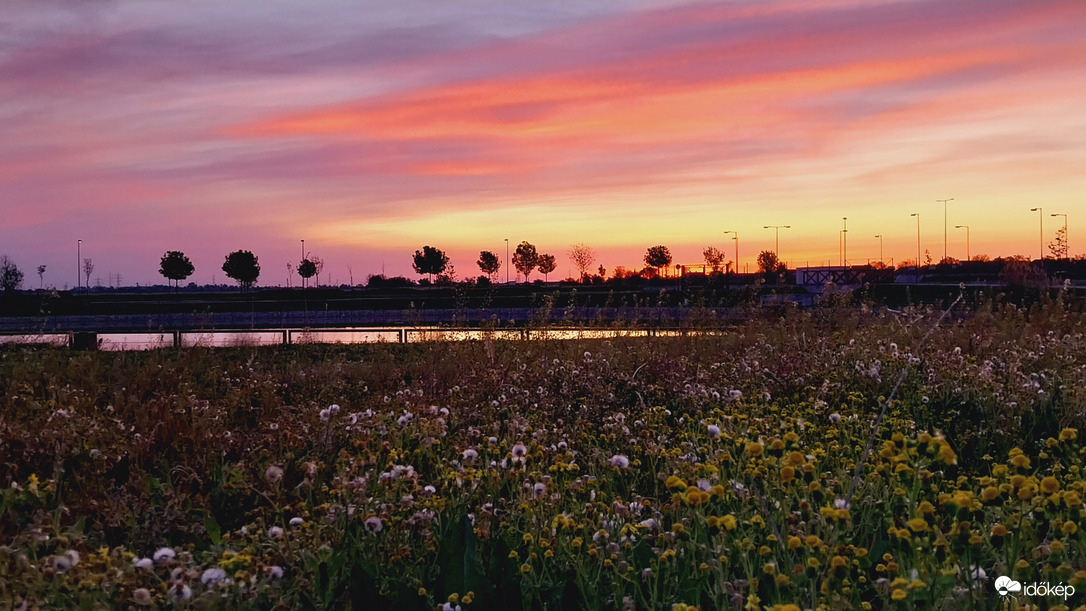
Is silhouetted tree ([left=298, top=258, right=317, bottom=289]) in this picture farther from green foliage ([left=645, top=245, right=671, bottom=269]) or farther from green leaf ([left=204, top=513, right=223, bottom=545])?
green leaf ([left=204, top=513, right=223, bottom=545])

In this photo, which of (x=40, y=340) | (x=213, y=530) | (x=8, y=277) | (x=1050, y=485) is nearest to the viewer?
(x=1050, y=485)

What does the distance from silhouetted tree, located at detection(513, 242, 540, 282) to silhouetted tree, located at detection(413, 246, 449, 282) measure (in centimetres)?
1041

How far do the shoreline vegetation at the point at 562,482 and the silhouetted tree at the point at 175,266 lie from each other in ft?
345

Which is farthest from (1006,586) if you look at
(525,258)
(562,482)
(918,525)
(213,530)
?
(525,258)

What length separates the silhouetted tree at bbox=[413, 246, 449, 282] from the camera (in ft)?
345

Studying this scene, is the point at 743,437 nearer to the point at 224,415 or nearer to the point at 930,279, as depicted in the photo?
the point at 224,415

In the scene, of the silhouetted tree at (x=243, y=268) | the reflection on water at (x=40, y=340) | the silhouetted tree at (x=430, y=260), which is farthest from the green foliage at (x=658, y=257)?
the reflection on water at (x=40, y=340)

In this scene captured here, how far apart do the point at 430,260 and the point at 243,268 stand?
74.7 feet

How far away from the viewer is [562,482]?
4.83 metres

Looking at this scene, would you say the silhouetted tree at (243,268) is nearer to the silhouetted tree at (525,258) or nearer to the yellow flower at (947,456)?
the silhouetted tree at (525,258)

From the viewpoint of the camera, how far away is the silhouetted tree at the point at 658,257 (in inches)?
3930

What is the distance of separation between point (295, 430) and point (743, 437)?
3774 mm

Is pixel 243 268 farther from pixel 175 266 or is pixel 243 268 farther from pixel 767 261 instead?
pixel 767 261

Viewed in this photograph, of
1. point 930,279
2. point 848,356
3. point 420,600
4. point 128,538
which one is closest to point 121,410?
point 128,538
